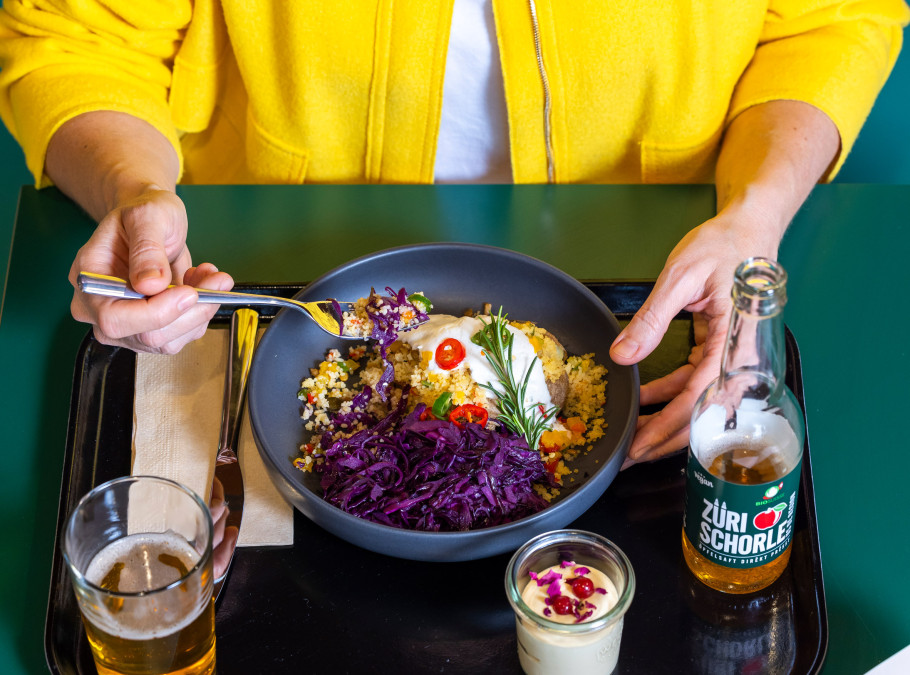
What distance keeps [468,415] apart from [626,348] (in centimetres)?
24

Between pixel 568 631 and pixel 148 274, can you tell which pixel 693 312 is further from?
pixel 148 274

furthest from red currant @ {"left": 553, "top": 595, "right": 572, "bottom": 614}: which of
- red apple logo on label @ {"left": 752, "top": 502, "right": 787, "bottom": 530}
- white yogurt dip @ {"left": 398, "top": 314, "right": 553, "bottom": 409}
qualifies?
white yogurt dip @ {"left": 398, "top": 314, "right": 553, "bottom": 409}

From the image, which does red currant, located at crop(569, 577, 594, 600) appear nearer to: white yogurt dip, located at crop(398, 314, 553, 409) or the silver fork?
white yogurt dip, located at crop(398, 314, 553, 409)

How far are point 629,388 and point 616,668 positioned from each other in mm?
394

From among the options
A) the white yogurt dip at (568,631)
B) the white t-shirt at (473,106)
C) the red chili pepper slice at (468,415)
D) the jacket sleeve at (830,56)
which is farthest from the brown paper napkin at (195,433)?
the jacket sleeve at (830,56)

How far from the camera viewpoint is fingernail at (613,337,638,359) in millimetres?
1266

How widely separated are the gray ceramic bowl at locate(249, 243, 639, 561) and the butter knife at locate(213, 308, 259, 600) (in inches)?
2.5

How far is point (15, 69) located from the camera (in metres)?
1.80

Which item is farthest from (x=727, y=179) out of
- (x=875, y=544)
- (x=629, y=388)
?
(x=875, y=544)

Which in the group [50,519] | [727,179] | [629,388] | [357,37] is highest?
[357,37]

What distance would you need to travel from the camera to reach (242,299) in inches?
50.9

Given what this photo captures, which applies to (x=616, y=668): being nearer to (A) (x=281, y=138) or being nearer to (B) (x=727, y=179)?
(B) (x=727, y=179)

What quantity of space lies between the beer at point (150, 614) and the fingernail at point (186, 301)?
0.31 metres

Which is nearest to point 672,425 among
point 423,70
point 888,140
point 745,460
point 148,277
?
point 745,460
